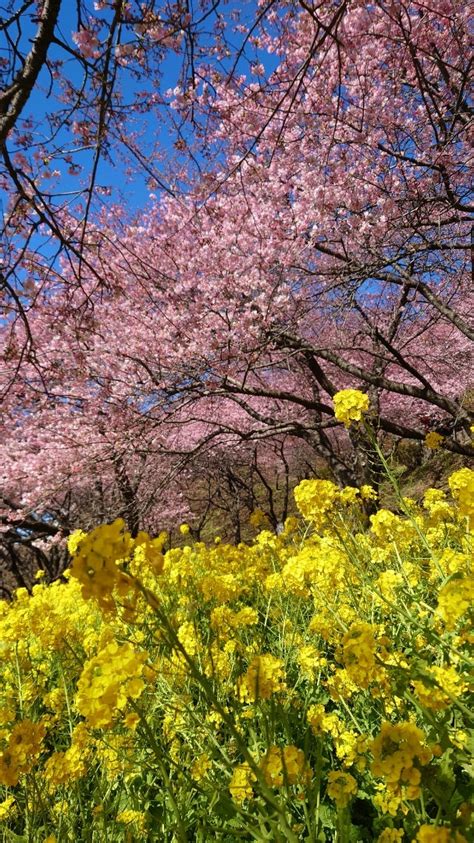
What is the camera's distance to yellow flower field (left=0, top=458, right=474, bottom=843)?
3.90 ft

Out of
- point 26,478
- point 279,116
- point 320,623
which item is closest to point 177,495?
point 26,478

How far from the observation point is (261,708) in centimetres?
160

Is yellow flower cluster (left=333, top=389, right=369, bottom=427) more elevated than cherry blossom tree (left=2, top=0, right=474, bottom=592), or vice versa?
cherry blossom tree (left=2, top=0, right=474, bottom=592)

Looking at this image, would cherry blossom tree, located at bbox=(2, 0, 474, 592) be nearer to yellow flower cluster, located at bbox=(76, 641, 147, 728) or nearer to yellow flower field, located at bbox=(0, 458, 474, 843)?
yellow flower field, located at bbox=(0, 458, 474, 843)

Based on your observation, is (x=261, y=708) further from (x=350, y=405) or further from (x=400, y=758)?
(x=350, y=405)

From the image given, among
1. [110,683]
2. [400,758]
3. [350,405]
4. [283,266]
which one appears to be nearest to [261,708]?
[400,758]

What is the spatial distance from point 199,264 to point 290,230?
202cm

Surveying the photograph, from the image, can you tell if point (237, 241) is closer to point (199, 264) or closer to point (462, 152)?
point (199, 264)

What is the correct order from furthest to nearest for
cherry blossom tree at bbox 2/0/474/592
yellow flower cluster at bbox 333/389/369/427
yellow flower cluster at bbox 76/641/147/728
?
1. cherry blossom tree at bbox 2/0/474/592
2. yellow flower cluster at bbox 333/389/369/427
3. yellow flower cluster at bbox 76/641/147/728

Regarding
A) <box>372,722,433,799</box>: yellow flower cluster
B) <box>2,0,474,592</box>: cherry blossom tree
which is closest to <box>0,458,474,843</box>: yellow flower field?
<box>372,722,433,799</box>: yellow flower cluster

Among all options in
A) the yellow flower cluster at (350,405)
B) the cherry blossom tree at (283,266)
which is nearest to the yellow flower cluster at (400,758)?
the yellow flower cluster at (350,405)

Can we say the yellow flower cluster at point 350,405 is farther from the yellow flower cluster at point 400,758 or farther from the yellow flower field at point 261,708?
the yellow flower cluster at point 400,758

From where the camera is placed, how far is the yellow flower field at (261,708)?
3.90 feet

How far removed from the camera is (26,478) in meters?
9.64
